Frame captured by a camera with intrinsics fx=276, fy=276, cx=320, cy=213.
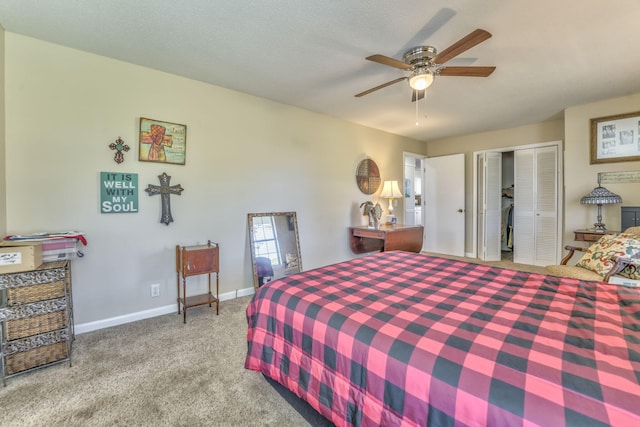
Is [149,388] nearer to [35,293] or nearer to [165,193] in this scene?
[35,293]

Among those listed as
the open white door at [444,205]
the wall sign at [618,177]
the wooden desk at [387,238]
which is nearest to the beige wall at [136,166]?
the wooden desk at [387,238]

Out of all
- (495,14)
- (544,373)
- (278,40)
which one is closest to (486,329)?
(544,373)

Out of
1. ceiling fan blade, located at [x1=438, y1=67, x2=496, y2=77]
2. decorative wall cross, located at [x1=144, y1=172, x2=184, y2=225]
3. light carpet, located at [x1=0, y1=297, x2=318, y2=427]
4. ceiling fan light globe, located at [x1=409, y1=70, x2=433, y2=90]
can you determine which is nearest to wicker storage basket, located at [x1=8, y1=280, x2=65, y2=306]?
light carpet, located at [x1=0, y1=297, x2=318, y2=427]

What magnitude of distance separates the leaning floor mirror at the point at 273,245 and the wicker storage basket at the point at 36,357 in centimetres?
166

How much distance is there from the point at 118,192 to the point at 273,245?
162 centimetres

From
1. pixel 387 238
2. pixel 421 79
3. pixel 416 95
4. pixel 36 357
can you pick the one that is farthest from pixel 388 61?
pixel 36 357

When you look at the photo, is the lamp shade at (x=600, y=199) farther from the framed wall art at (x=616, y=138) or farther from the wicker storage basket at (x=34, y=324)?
the wicker storage basket at (x=34, y=324)

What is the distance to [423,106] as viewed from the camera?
353 centimetres

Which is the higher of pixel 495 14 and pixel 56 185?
pixel 495 14

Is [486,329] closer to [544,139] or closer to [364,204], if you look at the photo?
[364,204]

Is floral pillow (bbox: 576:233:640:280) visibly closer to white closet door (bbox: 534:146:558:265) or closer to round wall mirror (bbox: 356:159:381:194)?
white closet door (bbox: 534:146:558:265)

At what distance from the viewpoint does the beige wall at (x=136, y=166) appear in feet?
6.86

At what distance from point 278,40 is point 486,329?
2241 millimetres

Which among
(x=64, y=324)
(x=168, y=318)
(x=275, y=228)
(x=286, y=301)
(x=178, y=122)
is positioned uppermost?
(x=178, y=122)
